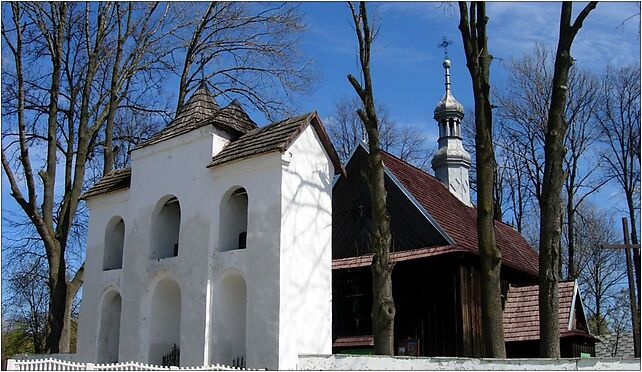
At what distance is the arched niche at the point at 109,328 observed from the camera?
54.6 ft

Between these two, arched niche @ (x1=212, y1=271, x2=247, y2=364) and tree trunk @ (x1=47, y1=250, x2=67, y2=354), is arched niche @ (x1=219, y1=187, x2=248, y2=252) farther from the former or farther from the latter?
tree trunk @ (x1=47, y1=250, x2=67, y2=354)

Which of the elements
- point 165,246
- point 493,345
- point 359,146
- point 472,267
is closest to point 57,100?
point 165,246

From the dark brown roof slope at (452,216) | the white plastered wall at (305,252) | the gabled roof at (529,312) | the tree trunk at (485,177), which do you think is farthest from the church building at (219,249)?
the gabled roof at (529,312)

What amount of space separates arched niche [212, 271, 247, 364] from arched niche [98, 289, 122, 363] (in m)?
3.70

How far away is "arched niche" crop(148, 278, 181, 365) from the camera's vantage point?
1538 centimetres

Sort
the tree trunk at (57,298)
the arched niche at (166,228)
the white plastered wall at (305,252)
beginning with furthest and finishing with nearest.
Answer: the tree trunk at (57,298), the arched niche at (166,228), the white plastered wall at (305,252)

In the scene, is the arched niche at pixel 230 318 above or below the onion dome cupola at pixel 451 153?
below

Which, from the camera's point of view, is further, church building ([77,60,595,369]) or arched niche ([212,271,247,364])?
arched niche ([212,271,247,364])

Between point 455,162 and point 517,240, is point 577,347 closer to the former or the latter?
point 517,240

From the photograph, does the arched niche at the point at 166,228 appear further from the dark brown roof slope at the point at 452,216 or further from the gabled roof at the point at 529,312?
→ the gabled roof at the point at 529,312

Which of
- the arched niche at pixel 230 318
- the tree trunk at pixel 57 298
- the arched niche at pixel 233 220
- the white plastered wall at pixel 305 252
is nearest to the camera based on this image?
the white plastered wall at pixel 305 252

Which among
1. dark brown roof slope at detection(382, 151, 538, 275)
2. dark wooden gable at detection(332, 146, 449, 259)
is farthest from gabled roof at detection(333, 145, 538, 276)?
dark wooden gable at detection(332, 146, 449, 259)

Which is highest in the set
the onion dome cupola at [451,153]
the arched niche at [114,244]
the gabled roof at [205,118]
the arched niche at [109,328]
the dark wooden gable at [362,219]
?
the onion dome cupola at [451,153]

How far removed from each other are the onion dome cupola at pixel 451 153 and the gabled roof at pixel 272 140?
13.7m
